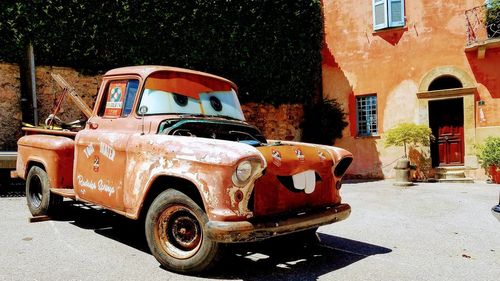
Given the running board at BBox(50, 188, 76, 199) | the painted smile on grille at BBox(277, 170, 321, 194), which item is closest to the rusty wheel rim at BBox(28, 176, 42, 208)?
the running board at BBox(50, 188, 76, 199)

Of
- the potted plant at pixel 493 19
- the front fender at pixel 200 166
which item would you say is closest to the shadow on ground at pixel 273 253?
the front fender at pixel 200 166

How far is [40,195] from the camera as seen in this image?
5473mm

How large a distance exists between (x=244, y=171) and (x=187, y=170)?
1.64ft

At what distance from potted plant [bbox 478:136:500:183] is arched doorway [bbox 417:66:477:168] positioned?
0.48 metres

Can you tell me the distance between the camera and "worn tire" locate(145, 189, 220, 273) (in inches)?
125

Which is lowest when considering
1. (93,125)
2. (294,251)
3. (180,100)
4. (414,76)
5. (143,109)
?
(294,251)

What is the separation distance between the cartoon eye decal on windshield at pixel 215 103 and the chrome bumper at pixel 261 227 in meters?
1.82

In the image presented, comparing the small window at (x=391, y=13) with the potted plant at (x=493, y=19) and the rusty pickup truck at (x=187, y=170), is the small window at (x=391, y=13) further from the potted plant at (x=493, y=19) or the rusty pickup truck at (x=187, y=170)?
the rusty pickup truck at (x=187, y=170)

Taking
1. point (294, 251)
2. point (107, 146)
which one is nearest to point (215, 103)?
point (107, 146)

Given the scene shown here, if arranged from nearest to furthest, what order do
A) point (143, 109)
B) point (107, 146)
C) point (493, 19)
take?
point (143, 109), point (107, 146), point (493, 19)

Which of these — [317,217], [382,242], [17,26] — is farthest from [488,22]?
[17,26]

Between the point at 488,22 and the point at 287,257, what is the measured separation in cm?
1097

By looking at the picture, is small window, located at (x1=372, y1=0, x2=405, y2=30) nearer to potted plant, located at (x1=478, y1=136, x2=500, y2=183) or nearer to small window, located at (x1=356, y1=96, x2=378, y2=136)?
small window, located at (x1=356, y1=96, x2=378, y2=136)

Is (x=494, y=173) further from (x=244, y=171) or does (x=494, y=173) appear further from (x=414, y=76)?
(x=244, y=171)
